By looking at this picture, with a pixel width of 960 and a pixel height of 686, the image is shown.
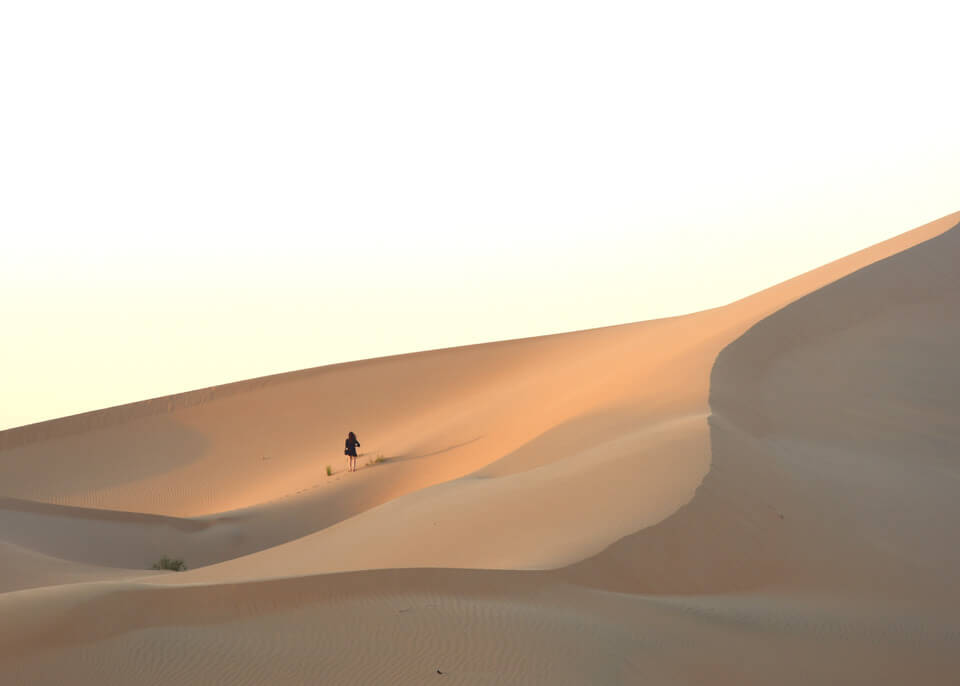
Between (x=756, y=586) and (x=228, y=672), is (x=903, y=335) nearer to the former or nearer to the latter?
(x=756, y=586)

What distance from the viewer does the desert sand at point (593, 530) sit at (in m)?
7.23

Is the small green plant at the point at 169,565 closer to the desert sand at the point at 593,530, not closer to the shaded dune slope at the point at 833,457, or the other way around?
the desert sand at the point at 593,530

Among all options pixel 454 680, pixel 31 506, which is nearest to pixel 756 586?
pixel 454 680

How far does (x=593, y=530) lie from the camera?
11.1 m

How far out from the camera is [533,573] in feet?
29.1

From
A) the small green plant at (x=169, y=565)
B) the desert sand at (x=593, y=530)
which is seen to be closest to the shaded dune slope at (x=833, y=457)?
the desert sand at (x=593, y=530)

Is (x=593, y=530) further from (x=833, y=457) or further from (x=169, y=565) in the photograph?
(x=169, y=565)

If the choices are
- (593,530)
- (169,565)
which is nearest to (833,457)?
(593,530)

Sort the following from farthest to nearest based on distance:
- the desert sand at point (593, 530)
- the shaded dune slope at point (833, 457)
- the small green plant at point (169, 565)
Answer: the small green plant at point (169, 565)
the shaded dune slope at point (833, 457)
the desert sand at point (593, 530)

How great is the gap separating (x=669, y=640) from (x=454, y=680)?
6.61 feet

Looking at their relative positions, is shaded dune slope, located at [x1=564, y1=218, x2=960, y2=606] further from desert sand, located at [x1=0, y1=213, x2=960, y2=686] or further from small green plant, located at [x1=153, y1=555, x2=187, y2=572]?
small green plant, located at [x1=153, y1=555, x2=187, y2=572]

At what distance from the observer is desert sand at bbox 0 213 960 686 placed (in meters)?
7.23

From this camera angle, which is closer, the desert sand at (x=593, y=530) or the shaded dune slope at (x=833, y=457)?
the desert sand at (x=593, y=530)

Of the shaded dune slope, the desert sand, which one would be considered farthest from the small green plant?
the shaded dune slope
